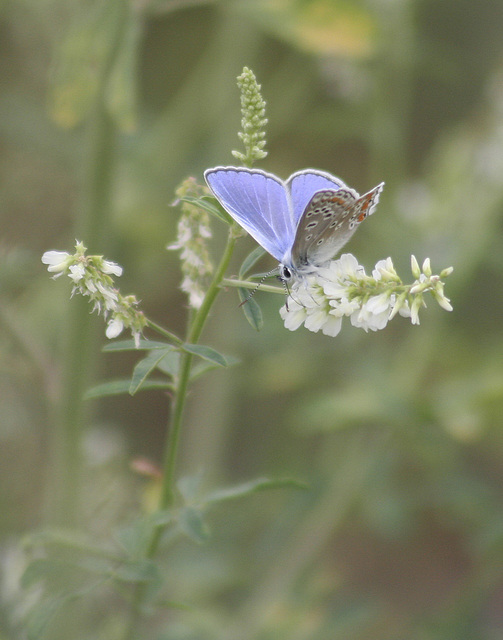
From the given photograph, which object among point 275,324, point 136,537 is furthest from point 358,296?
point 275,324

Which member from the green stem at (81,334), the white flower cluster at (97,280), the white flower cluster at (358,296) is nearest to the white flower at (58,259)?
the white flower cluster at (97,280)

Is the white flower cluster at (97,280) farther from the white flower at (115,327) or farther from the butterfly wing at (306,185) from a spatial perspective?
the butterfly wing at (306,185)

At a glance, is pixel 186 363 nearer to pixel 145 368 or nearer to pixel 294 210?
pixel 145 368

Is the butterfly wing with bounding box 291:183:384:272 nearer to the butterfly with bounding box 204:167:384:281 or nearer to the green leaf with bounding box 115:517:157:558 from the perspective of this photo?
the butterfly with bounding box 204:167:384:281

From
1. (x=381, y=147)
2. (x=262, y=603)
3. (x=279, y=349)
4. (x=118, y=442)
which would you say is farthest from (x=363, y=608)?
(x=381, y=147)

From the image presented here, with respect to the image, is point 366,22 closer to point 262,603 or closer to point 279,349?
Answer: point 279,349

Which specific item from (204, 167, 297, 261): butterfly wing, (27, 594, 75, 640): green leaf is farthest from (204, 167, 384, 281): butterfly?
(27, 594, 75, 640): green leaf
